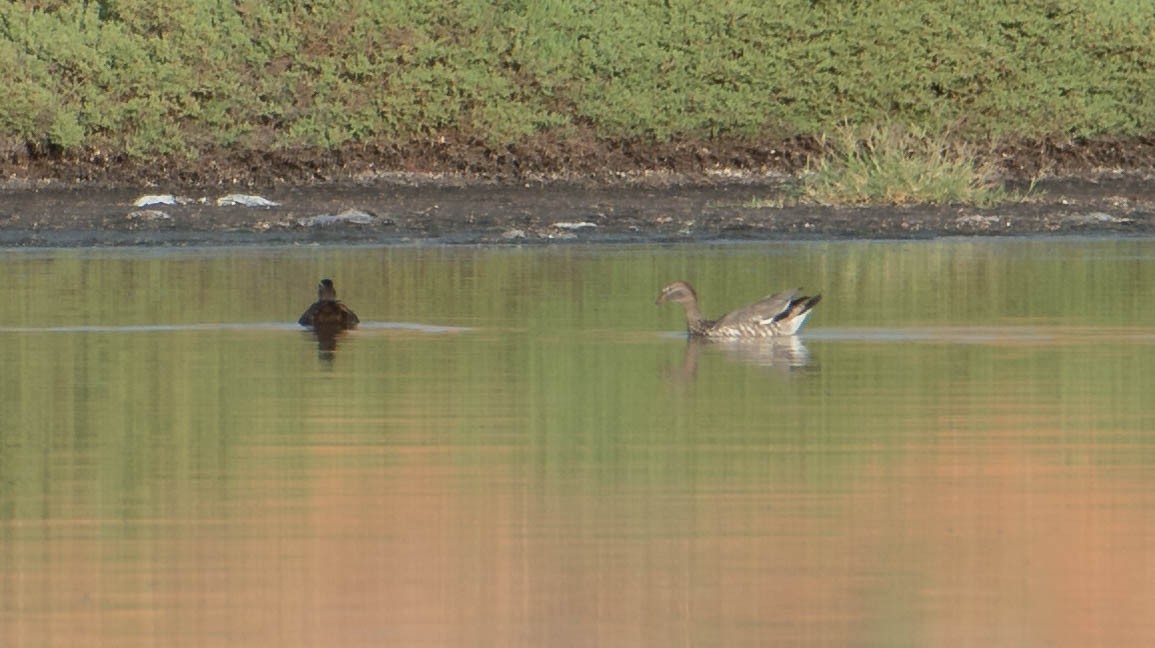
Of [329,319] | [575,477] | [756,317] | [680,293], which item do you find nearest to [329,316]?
[329,319]

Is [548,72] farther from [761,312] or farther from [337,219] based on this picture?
[761,312]

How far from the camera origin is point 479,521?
30.6 ft

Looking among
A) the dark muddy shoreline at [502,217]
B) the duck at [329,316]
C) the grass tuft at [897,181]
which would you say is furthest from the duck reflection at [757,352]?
the grass tuft at [897,181]

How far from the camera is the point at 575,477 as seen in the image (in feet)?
33.8

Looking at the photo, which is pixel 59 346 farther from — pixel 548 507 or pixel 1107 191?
pixel 1107 191

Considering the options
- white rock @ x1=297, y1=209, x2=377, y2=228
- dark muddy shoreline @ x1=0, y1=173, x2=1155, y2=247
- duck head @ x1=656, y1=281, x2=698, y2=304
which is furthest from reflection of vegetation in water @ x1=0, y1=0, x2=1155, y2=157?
duck head @ x1=656, y1=281, x2=698, y2=304

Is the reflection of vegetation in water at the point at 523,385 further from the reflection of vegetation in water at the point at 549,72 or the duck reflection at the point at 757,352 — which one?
the reflection of vegetation in water at the point at 549,72

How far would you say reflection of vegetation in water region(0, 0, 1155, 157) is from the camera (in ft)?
108

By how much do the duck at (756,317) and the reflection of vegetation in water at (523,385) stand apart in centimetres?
25

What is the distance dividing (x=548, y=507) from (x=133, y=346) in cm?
696

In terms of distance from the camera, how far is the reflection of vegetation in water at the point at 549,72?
3294 cm

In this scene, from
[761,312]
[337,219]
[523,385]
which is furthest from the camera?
[337,219]

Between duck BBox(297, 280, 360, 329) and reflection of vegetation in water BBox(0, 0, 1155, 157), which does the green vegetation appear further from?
duck BBox(297, 280, 360, 329)

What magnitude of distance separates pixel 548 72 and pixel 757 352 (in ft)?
60.8
